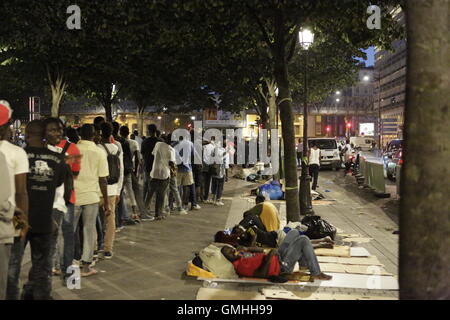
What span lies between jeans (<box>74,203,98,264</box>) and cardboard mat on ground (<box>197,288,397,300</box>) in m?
1.59

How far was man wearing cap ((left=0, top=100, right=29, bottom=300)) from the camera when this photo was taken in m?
4.36

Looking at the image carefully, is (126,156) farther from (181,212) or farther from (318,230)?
(318,230)

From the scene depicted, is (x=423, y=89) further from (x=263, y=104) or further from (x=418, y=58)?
(x=263, y=104)

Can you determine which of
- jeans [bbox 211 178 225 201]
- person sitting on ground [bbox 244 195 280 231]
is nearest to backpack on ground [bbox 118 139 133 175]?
person sitting on ground [bbox 244 195 280 231]

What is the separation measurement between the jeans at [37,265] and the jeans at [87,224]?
4.59ft

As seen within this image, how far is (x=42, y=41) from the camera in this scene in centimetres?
1766

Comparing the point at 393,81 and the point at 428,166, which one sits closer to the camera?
the point at 428,166

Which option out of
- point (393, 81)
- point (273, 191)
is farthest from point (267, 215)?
point (393, 81)

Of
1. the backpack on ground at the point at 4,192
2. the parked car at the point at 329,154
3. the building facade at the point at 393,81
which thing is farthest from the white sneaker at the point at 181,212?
the building facade at the point at 393,81

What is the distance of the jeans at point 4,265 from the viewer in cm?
439

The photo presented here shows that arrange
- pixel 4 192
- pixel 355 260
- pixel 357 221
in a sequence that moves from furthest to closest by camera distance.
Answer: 1. pixel 357 221
2. pixel 355 260
3. pixel 4 192

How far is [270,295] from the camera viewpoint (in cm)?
625

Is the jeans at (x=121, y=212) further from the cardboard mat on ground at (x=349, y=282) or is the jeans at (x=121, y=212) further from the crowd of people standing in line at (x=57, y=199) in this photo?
the cardboard mat on ground at (x=349, y=282)

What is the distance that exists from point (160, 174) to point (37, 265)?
663 cm
